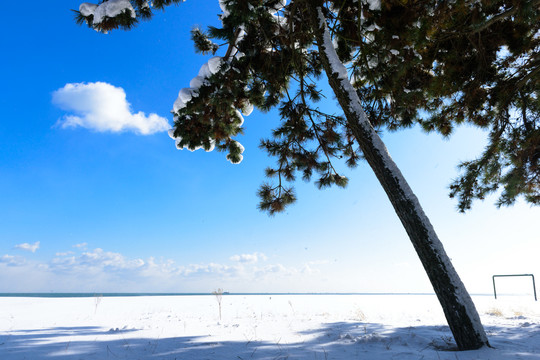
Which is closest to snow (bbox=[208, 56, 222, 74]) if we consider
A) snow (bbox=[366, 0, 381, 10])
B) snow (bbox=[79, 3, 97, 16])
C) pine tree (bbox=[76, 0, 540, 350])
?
pine tree (bbox=[76, 0, 540, 350])

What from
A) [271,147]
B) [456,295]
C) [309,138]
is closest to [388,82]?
[309,138]

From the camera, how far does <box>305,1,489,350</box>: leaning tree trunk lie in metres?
2.54

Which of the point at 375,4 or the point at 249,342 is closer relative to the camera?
the point at 249,342

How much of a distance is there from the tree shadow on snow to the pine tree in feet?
1.30

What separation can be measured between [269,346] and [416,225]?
1814mm

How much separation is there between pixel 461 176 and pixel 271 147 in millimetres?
3717

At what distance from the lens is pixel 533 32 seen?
4.29 meters

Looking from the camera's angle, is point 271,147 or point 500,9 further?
point 271,147

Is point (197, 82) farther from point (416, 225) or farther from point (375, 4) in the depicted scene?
point (416, 225)

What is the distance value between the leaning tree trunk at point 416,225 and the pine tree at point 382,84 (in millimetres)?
10

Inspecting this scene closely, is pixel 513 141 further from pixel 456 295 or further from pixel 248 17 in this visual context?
pixel 248 17

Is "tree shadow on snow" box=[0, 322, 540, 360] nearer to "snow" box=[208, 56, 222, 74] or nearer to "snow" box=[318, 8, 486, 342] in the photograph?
"snow" box=[318, 8, 486, 342]

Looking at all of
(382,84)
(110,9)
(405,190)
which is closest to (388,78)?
(382,84)

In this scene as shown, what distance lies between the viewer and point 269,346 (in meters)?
2.66
